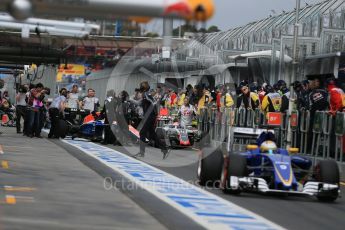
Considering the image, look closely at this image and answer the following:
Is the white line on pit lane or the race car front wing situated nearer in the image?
the white line on pit lane

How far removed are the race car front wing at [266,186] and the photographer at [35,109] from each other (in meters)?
15.4

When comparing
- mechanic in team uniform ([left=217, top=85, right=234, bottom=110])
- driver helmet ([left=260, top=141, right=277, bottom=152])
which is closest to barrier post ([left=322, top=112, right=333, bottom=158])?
driver helmet ([left=260, top=141, right=277, bottom=152])

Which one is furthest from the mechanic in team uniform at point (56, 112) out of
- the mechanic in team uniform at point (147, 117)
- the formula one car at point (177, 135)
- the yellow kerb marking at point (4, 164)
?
the yellow kerb marking at point (4, 164)

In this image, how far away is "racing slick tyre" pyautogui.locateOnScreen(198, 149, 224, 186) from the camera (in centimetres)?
1330

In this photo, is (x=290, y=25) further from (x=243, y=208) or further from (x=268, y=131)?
(x=243, y=208)

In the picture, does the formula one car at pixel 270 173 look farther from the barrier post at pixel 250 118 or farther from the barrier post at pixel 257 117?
the barrier post at pixel 250 118

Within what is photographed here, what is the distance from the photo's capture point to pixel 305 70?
87.3 ft

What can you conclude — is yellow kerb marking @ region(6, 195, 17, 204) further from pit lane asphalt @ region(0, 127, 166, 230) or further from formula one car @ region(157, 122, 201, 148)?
formula one car @ region(157, 122, 201, 148)

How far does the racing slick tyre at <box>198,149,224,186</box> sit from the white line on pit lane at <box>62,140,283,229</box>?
221mm

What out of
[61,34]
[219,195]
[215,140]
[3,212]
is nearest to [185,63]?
[215,140]

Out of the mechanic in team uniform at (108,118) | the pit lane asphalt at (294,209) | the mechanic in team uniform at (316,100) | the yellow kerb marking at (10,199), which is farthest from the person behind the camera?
the mechanic in team uniform at (108,118)

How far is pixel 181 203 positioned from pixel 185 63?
829 inches

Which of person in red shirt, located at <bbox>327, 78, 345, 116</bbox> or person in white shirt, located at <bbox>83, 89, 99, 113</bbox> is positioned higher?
person in red shirt, located at <bbox>327, 78, 345, 116</bbox>

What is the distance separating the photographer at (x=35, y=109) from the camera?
27297 millimetres
